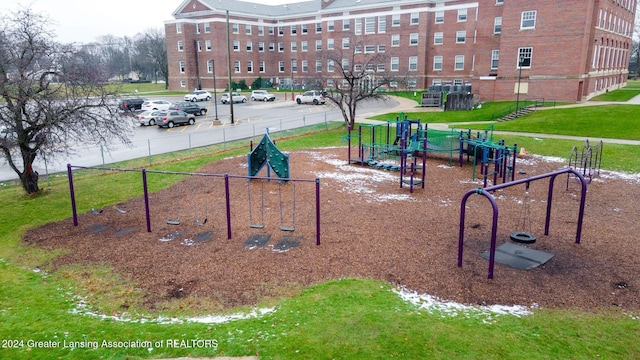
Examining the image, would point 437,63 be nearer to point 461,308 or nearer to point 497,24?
point 497,24

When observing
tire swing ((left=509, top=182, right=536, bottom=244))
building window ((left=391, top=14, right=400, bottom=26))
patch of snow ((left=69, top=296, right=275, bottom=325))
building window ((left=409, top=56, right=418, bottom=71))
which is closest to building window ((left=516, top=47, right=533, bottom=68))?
building window ((left=409, top=56, right=418, bottom=71))

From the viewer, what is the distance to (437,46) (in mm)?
68938

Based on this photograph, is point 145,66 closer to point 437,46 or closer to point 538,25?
point 437,46

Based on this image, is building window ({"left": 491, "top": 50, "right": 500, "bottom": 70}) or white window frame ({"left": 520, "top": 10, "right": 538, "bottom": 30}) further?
building window ({"left": 491, "top": 50, "right": 500, "bottom": 70})

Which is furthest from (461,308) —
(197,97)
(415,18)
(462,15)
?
(415,18)

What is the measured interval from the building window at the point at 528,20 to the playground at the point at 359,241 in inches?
1211

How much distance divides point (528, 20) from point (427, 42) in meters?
26.1

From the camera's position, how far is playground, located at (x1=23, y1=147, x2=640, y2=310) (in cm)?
928

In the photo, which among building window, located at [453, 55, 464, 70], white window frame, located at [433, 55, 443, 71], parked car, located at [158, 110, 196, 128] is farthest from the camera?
white window frame, located at [433, 55, 443, 71]

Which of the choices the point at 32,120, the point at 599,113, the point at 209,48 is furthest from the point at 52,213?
the point at 209,48

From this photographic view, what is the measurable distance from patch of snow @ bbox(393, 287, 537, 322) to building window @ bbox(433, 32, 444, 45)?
216ft

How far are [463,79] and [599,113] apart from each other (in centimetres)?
3376

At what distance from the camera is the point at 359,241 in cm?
1176

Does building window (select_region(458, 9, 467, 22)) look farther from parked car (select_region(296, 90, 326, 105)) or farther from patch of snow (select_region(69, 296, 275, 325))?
patch of snow (select_region(69, 296, 275, 325))
